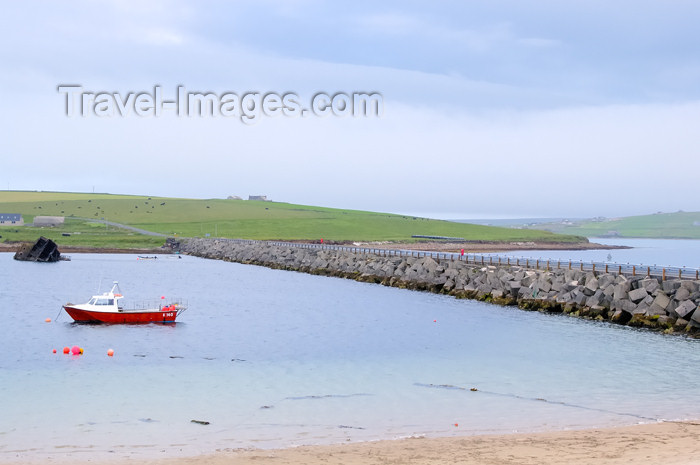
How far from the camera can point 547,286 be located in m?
58.2

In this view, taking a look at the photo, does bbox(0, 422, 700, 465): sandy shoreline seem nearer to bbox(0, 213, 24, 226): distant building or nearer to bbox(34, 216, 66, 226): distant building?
bbox(34, 216, 66, 226): distant building

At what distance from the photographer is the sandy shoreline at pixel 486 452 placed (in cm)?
1880

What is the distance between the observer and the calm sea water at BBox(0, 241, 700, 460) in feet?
76.3

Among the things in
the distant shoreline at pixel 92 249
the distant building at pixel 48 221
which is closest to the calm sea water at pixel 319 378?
the distant shoreline at pixel 92 249

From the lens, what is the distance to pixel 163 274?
10119 cm

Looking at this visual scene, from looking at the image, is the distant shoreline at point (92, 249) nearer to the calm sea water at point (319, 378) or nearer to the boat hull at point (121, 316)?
the calm sea water at point (319, 378)

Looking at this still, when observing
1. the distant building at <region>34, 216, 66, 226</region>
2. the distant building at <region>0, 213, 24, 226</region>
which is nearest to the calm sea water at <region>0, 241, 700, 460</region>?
the distant building at <region>34, 216, 66, 226</region>

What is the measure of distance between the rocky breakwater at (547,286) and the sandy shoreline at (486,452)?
80.9 ft

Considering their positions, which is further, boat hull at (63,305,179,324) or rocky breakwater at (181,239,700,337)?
boat hull at (63,305,179,324)

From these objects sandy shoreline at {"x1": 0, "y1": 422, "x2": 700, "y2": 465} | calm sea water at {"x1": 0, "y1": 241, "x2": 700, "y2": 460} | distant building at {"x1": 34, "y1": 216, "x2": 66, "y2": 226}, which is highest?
distant building at {"x1": 34, "y1": 216, "x2": 66, "y2": 226}

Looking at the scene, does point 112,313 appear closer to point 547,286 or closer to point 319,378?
point 319,378

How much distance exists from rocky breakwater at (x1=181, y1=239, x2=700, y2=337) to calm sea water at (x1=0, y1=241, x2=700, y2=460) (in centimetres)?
222

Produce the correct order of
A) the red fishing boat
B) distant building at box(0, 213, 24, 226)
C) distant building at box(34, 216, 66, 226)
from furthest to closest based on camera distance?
distant building at box(0, 213, 24, 226) → distant building at box(34, 216, 66, 226) → the red fishing boat

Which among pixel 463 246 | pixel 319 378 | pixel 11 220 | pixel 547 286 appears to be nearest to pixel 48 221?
pixel 11 220
